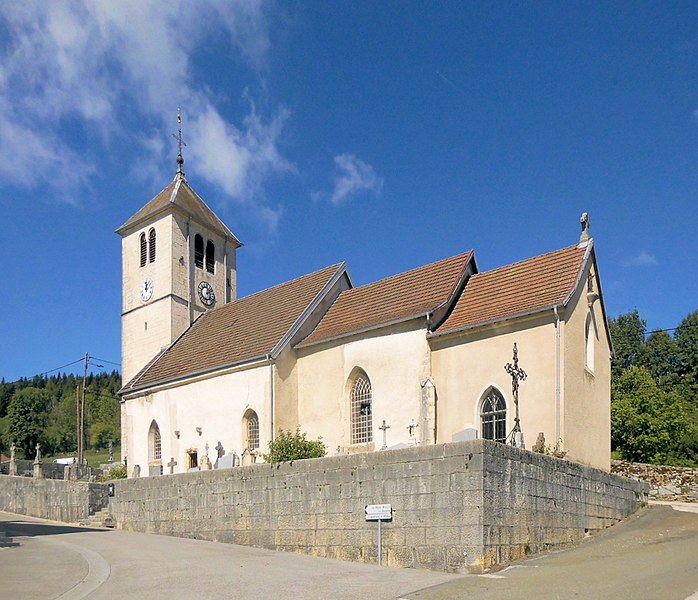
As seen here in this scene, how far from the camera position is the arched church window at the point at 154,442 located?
34469 mm

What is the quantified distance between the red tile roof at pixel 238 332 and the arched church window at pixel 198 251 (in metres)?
3.67

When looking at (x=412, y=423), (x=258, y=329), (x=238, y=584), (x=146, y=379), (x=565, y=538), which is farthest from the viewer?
(x=146, y=379)

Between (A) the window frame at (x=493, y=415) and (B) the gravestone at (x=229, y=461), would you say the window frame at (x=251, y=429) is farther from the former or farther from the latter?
(A) the window frame at (x=493, y=415)

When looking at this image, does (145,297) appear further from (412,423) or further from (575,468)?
(575,468)

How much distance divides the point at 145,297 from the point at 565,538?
95.5ft

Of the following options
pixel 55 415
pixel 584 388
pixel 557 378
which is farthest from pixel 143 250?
pixel 55 415

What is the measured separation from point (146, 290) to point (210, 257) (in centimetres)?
414

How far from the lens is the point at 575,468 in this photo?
17812 mm

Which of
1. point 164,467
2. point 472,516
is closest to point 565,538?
point 472,516

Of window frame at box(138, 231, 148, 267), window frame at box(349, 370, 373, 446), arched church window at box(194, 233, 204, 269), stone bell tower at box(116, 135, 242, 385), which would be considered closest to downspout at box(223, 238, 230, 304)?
stone bell tower at box(116, 135, 242, 385)

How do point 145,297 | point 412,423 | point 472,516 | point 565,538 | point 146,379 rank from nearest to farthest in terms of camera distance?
1. point 472,516
2. point 565,538
3. point 412,423
4. point 146,379
5. point 145,297

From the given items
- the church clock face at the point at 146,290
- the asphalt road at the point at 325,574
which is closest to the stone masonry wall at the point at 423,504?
the asphalt road at the point at 325,574

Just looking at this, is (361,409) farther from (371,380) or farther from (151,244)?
(151,244)

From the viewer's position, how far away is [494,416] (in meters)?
22.2
